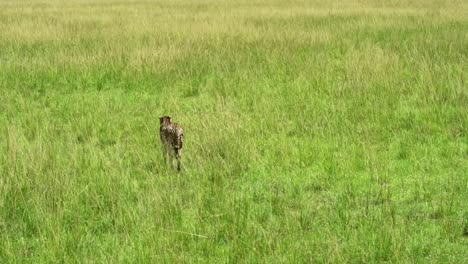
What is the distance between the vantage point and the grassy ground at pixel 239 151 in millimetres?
3639

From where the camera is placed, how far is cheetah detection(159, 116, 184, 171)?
4.82 meters

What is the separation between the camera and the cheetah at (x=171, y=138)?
482 cm

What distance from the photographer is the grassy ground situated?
3639 millimetres

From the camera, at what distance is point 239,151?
5383mm

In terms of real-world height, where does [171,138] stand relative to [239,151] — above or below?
above

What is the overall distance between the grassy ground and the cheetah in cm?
18

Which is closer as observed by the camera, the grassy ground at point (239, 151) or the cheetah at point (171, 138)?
the grassy ground at point (239, 151)

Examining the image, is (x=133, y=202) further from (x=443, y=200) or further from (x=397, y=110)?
(x=397, y=110)

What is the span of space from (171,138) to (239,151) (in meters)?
0.83

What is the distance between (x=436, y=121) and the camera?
6426 millimetres

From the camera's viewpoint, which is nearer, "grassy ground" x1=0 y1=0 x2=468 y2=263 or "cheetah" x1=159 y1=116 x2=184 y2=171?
"grassy ground" x1=0 y1=0 x2=468 y2=263

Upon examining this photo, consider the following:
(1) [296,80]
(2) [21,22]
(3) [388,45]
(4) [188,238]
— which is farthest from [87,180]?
(2) [21,22]

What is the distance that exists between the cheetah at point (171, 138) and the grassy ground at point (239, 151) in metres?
0.18

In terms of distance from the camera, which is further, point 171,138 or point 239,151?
point 239,151
